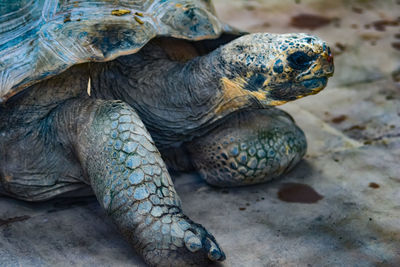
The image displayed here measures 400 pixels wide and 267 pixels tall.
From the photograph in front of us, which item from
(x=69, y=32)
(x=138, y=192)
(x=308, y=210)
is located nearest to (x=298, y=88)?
(x=308, y=210)

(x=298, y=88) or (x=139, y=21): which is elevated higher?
(x=139, y=21)

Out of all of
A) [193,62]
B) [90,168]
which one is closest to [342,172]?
[193,62]

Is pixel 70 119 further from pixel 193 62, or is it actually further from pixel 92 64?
pixel 193 62

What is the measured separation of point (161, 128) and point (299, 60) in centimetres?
81

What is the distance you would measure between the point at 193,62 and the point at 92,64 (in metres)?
0.50

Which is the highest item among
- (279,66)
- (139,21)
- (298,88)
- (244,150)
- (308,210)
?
(139,21)

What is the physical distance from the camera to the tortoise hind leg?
10.3 feet

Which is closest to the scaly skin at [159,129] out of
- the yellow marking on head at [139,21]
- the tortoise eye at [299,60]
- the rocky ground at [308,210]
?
the tortoise eye at [299,60]

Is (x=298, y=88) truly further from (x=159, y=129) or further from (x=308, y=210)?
(x=159, y=129)

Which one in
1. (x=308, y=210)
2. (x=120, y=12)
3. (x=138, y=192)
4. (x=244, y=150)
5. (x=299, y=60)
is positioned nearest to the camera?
(x=138, y=192)

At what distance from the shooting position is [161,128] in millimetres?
3078

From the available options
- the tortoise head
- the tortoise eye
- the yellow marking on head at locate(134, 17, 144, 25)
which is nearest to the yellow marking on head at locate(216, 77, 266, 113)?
the tortoise head

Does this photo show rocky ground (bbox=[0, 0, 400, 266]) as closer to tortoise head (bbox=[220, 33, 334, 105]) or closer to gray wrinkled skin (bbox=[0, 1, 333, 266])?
gray wrinkled skin (bbox=[0, 1, 333, 266])

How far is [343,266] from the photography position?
8.39ft
